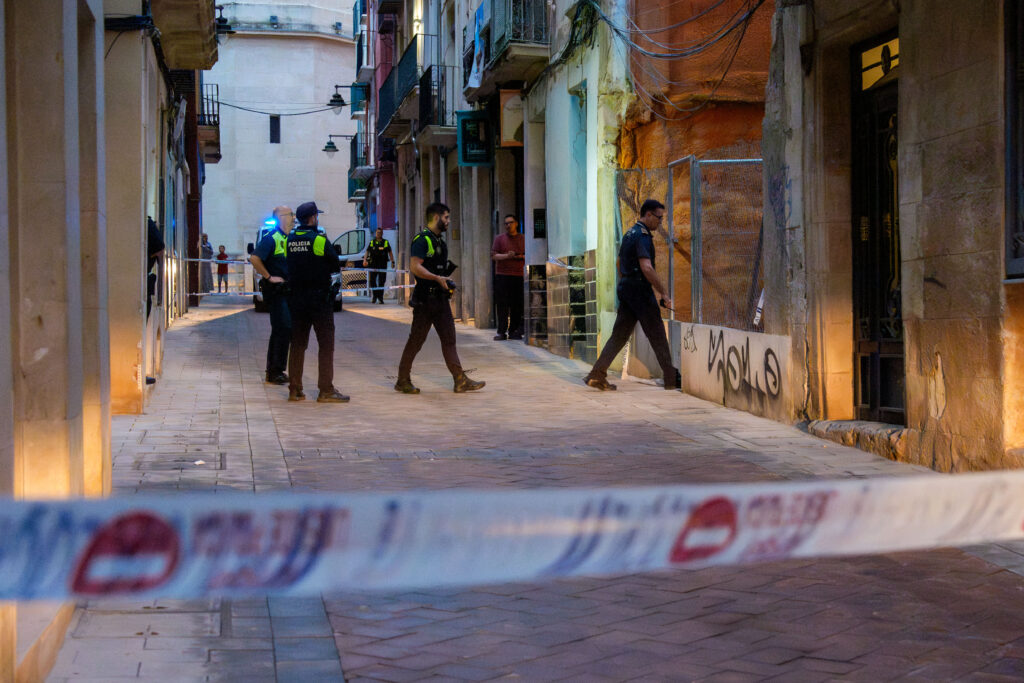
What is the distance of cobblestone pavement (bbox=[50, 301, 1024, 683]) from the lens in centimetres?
412

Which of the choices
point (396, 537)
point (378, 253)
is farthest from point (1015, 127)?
point (378, 253)

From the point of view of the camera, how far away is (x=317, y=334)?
462 inches

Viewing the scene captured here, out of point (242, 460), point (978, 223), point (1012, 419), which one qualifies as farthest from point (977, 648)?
point (242, 460)

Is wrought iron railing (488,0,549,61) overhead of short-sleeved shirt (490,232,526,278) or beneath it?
overhead

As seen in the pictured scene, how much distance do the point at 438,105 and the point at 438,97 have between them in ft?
0.52

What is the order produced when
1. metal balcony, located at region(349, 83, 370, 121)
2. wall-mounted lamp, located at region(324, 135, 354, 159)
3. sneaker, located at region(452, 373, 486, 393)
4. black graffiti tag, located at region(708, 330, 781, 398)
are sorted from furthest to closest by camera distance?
wall-mounted lamp, located at region(324, 135, 354, 159) < metal balcony, located at region(349, 83, 370, 121) < sneaker, located at region(452, 373, 486, 393) < black graffiti tag, located at region(708, 330, 781, 398)

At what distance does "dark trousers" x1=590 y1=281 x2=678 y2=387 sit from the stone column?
26.2ft

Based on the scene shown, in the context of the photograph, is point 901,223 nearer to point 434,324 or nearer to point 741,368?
point 741,368

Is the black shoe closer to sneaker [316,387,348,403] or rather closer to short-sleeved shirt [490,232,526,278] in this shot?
sneaker [316,387,348,403]

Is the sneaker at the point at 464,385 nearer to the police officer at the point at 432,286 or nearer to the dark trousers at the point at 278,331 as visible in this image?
the police officer at the point at 432,286

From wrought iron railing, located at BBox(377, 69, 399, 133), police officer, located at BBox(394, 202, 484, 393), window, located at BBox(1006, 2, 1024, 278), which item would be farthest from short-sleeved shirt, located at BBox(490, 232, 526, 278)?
wrought iron railing, located at BBox(377, 69, 399, 133)

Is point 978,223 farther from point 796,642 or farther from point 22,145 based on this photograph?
point 22,145

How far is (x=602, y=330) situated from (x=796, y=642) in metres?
10.6

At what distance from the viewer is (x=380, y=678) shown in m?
4.02
